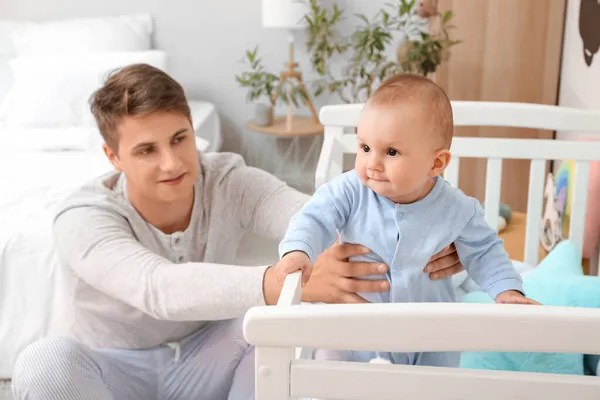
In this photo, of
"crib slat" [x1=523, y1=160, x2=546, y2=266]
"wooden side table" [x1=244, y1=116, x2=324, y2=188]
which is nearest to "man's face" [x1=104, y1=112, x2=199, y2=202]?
"crib slat" [x1=523, y1=160, x2=546, y2=266]

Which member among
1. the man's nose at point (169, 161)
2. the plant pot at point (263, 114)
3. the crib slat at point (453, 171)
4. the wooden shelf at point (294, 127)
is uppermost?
the man's nose at point (169, 161)

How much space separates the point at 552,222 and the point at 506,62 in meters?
1.14

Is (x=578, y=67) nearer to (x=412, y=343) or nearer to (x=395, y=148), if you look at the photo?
(x=395, y=148)

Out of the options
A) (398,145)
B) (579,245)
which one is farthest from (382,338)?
(579,245)

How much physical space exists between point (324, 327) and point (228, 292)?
500mm

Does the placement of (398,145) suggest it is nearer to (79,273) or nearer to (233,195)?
A: (233,195)

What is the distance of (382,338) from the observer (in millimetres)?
727

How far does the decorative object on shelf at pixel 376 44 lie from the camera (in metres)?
2.93

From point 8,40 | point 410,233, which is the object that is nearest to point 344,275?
point 410,233

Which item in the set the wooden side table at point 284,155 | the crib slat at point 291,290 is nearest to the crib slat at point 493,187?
the crib slat at point 291,290

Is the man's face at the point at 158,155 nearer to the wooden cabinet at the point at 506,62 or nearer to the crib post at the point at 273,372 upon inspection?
the crib post at the point at 273,372

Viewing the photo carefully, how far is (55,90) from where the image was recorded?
3.14 m

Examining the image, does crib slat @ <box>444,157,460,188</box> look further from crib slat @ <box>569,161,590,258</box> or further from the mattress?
the mattress

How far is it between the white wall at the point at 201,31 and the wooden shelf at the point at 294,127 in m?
0.24
